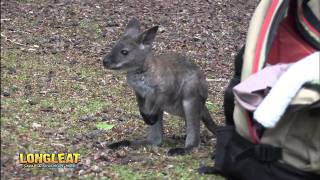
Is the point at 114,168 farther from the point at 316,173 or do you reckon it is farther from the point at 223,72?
the point at 223,72

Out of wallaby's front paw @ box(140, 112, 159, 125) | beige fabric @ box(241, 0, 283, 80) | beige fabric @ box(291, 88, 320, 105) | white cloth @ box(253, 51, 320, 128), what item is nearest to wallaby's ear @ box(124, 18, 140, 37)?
wallaby's front paw @ box(140, 112, 159, 125)

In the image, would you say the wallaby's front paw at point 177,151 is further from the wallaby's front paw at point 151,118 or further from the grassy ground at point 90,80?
the wallaby's front paw at point 151,118

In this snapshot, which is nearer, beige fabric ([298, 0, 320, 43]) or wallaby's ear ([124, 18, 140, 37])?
beige fabric ([298, 0, 320, 43])

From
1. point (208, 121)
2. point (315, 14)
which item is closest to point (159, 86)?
point (208, 121)

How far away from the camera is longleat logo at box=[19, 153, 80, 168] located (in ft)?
13.6

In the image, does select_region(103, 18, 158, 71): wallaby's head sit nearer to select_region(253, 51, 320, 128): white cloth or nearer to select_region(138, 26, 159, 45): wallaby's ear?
select_region(138, 26, 159, 45): wallaby's ear

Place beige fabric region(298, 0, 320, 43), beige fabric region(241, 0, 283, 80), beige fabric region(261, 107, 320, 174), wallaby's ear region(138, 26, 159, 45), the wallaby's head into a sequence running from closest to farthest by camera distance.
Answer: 1. beige fabric region(261, 107, 320, 174)
2. beige fabric region(241, 0, 283, 80)
3. beige fabric region(298, 0, 320, 43)
4. the wallaby's head
5. wallaby's ear region(138, 26, 159, 45)

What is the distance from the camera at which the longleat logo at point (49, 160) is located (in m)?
4.13

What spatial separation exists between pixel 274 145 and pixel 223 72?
431 cm

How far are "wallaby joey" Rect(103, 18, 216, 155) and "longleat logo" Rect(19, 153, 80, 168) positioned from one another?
651 mm

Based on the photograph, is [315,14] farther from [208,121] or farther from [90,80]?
[90,80]

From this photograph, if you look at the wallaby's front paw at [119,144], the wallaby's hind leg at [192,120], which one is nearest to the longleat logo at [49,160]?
the wallaby's front paw at [119,144]

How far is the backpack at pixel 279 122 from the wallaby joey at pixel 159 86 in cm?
50

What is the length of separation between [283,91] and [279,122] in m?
0.25
